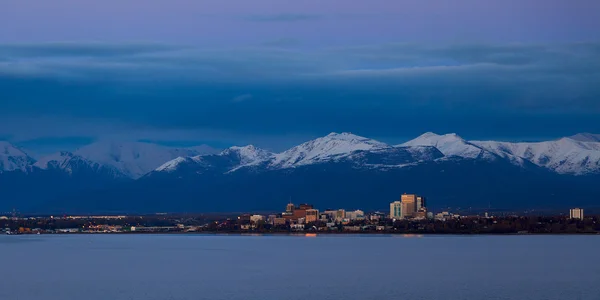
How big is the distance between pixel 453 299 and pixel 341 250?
1991 inches

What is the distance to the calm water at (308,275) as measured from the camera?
193 ft

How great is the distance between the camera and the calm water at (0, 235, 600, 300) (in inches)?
2322

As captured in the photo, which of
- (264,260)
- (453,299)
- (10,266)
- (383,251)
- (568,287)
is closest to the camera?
(453,299)

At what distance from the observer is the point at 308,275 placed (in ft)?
232

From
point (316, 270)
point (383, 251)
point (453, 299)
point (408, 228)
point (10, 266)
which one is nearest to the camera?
point (453, 299)

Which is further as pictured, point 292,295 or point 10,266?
point 10,266

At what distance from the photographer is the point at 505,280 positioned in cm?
6594

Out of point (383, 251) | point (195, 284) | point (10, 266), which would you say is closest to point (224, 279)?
point (195, 284)

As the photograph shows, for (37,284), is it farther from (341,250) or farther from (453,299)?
(341,250)

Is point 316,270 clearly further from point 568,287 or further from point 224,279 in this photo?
point 568,287

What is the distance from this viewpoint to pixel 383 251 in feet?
343

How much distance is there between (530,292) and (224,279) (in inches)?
671

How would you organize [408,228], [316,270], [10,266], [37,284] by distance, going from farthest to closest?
[408,228]
[10,266]
[316,270]
[37,284]

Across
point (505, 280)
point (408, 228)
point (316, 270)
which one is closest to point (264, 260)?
point (316, 270)
